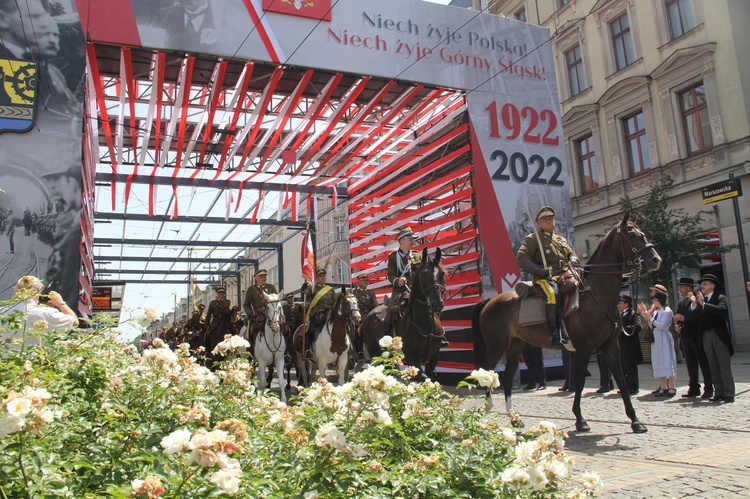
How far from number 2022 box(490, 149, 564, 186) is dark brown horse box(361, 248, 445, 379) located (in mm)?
5210

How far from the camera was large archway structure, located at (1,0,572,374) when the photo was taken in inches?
457

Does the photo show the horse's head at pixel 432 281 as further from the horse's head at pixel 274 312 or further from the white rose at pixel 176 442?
the white rose at pixel 176 442

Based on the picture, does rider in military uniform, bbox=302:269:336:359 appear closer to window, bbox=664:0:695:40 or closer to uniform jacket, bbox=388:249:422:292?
uniform jacket, bbox=388:249:422:292

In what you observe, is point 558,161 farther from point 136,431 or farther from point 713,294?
point 136,431

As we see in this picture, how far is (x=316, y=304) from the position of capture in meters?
12.2

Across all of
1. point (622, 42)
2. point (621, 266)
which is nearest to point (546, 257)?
point (621, 266)

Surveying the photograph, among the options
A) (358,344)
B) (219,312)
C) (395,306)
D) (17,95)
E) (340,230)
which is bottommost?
(358,344)

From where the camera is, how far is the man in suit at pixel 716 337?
8695mm

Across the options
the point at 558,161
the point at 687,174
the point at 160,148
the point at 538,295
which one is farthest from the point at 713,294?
the point at 687,174

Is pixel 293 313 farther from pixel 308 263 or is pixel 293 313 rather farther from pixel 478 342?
pixel 478 342

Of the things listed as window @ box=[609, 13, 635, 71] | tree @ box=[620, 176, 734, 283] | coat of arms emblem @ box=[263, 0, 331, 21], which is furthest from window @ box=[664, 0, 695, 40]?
coat of arms emblem @ box=[263, 0, 331, 21]

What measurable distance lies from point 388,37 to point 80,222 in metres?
7.30

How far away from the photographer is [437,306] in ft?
28.9

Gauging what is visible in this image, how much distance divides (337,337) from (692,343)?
19.0 feet
